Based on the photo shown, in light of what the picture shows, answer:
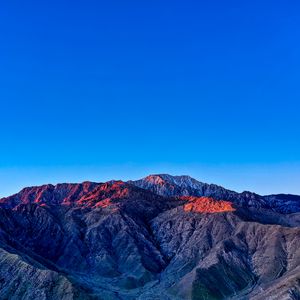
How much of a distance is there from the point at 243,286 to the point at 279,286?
117 ft

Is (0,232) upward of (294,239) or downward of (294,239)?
upward

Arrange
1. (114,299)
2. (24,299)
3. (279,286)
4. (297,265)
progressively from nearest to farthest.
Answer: (24,299) → (279,286) → (114,299) → (297,265)

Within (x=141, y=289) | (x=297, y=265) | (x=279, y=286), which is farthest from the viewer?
(x=141, y=289)

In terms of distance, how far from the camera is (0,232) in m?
Answer: 184

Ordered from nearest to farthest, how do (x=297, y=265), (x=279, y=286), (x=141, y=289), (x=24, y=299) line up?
1. (x=24, y=299)
2. (x=279, y=286)
3. (x=297, y=265)
4. (x=141, y=289)

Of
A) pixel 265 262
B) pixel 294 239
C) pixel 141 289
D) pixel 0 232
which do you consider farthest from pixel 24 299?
pixel 294 239

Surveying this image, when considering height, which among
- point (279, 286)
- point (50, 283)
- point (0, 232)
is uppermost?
point (0, 232)

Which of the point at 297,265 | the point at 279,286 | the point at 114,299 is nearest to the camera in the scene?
the point at 279,286

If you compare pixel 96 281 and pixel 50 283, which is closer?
pixel 50 283

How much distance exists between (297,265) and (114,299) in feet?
212

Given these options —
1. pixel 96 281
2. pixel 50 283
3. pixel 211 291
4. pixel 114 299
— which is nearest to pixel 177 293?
pixel 211 291

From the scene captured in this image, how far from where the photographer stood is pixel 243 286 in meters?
181

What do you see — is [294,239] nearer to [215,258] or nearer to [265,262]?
[265,262]

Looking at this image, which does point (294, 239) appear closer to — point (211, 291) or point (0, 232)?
point (211, 291)
